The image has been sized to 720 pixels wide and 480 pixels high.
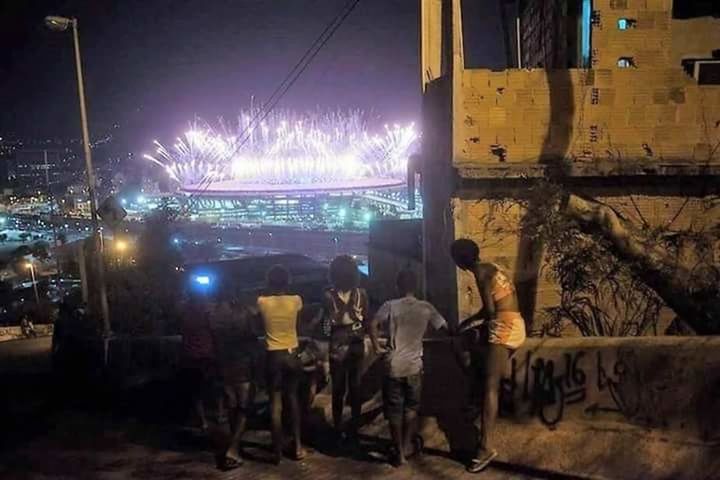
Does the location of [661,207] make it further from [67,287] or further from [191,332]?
[67,287]

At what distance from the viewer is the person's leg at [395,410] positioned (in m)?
4.73

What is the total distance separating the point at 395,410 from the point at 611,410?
1.61 meters

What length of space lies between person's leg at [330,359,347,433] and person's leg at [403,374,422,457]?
70cm

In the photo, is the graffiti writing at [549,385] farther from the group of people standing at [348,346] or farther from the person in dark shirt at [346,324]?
the person in dark shirt at [346,324]

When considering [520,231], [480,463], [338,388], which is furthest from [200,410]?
[520,231]

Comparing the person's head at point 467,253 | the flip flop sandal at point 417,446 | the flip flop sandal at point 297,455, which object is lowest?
the flip flop sandal at point 297,455

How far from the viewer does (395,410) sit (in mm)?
4742

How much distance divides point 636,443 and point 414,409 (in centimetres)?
161

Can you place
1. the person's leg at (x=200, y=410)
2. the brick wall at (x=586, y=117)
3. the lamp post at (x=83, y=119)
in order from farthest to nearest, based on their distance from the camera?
1. the lamp post at (x=83, y=119)
2. the brick wall at (x=586, y=117)
3. the person's leg at (x=200, y=410)

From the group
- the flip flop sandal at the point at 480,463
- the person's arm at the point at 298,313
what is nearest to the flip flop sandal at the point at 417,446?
the flip flop sandal at the point at 480,463

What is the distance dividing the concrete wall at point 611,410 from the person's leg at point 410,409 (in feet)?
0.92

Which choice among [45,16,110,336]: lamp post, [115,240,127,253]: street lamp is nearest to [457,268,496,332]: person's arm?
[45,16,110,336]: lamp post

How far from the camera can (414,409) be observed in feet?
15.7

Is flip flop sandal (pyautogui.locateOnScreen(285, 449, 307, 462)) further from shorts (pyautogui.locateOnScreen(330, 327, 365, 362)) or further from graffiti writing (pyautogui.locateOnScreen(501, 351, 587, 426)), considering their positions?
graffiti writing (pyautogui.locateOnScreen(501, 351, 587, 426))
